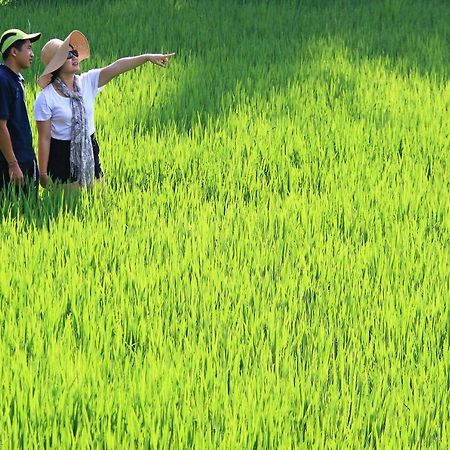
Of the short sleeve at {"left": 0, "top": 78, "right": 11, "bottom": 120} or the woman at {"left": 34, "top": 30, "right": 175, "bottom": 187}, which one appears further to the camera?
the woman at {"left": 34, "top": 30, "right": 175, "bottom": 187}

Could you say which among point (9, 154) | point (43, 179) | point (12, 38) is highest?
point (12, 38)

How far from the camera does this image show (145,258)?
3.56 m

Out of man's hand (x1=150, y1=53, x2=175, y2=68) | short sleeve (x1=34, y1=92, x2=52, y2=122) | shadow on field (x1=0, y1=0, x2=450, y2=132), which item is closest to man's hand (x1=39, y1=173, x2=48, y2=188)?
short sleeve (x1=34, y1=92, x2=52, y2=122)

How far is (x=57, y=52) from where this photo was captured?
13.1 ft

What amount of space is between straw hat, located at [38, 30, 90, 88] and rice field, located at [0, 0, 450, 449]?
0.53m

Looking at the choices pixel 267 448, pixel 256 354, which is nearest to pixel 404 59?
pixel 256 354

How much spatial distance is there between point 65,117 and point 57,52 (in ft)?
0.96

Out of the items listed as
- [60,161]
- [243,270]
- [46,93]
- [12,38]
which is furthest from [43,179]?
[243,270]

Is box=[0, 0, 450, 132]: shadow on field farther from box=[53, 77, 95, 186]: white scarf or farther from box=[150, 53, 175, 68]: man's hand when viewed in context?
box=[53, 77, 95, 186]: white scarf

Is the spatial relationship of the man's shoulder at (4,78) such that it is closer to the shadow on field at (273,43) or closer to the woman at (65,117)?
the woman at (65,117)

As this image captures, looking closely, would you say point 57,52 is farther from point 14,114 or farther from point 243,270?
point 243,270

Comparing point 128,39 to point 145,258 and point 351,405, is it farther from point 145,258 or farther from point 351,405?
point 351,405

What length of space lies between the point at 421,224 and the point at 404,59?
10.9 ft

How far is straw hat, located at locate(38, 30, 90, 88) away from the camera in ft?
13.1
